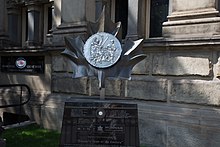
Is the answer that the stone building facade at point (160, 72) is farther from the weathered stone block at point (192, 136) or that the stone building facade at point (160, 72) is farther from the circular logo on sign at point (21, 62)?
the circular logo on sign at point (21, 62)

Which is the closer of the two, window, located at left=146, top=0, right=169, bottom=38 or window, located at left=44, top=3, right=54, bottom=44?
window, located at left=146, top=0, right=169, bottom=38

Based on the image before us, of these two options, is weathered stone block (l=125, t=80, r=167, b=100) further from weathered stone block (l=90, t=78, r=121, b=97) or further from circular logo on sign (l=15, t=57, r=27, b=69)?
circular logo on sign (l=15, t=57, r=27, b=69)

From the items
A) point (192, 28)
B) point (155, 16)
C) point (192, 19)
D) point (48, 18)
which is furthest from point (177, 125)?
point (48, 18)

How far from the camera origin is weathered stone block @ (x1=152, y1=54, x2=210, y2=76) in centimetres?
550

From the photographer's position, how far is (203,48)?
5484 millimetres

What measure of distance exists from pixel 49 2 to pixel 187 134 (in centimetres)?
569

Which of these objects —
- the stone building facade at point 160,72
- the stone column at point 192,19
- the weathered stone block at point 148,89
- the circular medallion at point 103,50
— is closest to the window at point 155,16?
the stone building facade at point 160,72

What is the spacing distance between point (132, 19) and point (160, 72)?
1.50 m

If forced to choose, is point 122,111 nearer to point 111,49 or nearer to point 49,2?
point 111,49

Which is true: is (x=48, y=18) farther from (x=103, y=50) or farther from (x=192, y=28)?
(x=103, y=50)

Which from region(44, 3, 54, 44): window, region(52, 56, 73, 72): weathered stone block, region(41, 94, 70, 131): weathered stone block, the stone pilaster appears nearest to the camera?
region(41, 94, 70, 131): weathered stone block

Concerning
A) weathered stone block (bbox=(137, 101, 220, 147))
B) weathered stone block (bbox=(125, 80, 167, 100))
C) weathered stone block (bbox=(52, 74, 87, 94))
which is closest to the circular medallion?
weathered stone block (bbox=(125, 80, 167, 100))

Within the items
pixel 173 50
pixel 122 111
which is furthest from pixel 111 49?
pixel 173 50

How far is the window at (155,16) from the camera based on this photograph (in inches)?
263
